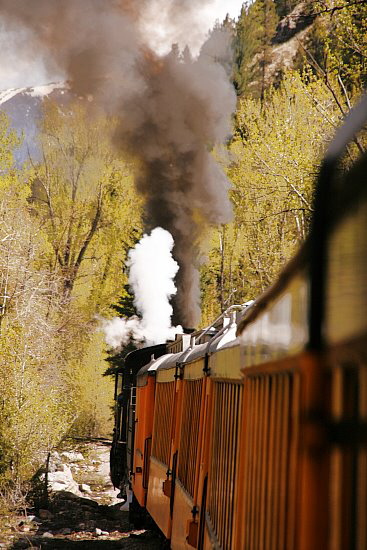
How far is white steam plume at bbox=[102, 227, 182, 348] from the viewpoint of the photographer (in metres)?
28.1

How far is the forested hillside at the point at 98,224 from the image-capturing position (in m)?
19.2

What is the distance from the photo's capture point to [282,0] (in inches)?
3553

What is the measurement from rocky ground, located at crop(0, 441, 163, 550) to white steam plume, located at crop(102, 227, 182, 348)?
4754 mm

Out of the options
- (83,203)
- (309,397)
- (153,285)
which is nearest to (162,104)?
(153,285)

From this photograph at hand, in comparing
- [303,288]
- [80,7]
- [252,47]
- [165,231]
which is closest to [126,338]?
[165,231]

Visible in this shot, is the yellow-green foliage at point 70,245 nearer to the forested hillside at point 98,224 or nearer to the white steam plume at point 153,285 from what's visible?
the forested hillside at point 98,224

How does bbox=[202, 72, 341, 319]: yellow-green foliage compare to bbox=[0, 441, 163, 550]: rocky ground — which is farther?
bbox=[202, 72, 341, 319]: yellow-green foliage

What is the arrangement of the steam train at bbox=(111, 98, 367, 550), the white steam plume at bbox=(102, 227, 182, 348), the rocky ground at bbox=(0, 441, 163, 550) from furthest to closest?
the white steam plume at bbox=(102, 227, 182, 348), the rocky ground at bbox=(0, 441, 163, 550), the steam train at bbox=(111, 98, 367, 550)

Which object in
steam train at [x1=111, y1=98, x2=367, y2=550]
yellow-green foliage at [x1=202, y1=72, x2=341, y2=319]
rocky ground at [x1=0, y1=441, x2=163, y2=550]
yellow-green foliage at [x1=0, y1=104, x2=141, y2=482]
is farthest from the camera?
yellow-green foliage at [x1=0, y1=104, x2=141, y2=482]

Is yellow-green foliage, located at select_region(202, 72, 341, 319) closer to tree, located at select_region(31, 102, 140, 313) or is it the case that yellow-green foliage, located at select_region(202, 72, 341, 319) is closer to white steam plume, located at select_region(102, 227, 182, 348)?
white steam plume, located at select_region(102, 227, 182, 348)

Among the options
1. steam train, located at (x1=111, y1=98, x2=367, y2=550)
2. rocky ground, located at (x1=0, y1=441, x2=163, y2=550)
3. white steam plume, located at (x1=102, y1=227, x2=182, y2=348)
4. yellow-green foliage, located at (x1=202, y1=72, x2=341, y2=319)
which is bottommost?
rocky ground, located at (x1=0, y1=441, x2=163, y2=550)

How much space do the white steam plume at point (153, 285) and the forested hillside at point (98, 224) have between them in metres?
2.43

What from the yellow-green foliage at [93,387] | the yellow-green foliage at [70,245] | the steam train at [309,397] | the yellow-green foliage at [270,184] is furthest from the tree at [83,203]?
the steam train at [309,397]

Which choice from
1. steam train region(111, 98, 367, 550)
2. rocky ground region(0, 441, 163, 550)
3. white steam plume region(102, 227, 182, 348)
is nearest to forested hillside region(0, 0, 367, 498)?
rocky ground region(0, 441, 163, 550)
